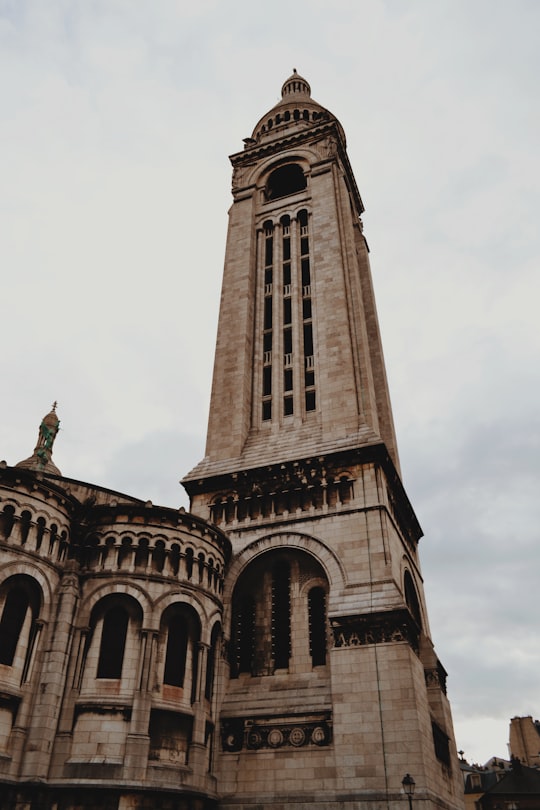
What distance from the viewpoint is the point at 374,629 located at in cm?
2592

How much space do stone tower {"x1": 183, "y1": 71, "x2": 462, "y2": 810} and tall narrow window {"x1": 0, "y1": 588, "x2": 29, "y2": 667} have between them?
30.5 ft

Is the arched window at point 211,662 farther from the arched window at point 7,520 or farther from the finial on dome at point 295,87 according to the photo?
the finial on dome at point 295,87

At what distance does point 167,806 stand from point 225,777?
12.8 feet

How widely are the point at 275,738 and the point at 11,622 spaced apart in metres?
11.6

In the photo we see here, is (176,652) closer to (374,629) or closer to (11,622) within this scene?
(11,622)

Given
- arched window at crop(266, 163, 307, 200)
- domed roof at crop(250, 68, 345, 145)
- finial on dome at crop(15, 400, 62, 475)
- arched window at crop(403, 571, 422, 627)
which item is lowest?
arched window at crop(403, 571, 422, 627)

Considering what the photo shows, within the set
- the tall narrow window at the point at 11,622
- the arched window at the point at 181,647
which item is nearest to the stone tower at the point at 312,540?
the arched window at the point at 181,647

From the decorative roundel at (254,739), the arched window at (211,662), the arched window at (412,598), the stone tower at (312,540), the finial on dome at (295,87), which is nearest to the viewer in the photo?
the stone tower at (312,540)

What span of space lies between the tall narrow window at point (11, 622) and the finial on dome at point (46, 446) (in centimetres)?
1992

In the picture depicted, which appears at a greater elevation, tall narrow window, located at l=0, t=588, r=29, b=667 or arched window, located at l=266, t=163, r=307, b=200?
arched window, located at l=266, t=163, r=307, b=200

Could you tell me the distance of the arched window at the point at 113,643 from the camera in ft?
79.8

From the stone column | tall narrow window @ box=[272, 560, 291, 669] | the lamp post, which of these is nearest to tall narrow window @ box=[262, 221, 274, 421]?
tall narrow window @ box=[272, 560, 291, 669]

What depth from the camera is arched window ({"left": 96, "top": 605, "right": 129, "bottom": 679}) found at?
24312mm

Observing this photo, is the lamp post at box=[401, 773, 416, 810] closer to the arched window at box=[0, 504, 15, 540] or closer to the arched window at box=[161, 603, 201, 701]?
the arched window at box=[161, 603, 201, 701]
